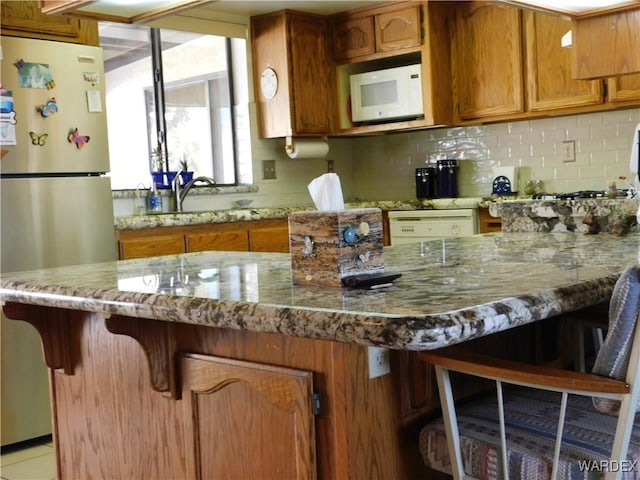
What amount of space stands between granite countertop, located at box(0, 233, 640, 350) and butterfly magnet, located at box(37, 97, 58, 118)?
166cm

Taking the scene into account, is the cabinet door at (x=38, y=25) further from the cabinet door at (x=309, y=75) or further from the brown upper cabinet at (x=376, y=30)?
the brown upper cabinet at (x=376, y=30)

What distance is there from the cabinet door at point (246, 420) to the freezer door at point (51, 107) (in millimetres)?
2133

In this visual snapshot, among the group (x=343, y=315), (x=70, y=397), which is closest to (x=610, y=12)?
(x=343, y=315)

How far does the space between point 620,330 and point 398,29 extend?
4.04 m

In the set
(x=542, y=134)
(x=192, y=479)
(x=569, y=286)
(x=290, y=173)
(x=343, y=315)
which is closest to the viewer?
(x=343, y=315)

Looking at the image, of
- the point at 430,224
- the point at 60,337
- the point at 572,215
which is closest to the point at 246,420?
the point at 60,337

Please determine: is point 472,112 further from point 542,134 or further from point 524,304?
point 524,304

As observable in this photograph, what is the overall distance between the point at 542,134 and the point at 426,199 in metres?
0.86

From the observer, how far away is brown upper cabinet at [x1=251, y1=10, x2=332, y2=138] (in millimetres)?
5016

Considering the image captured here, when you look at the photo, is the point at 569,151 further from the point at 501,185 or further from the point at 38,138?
the point at 38,138

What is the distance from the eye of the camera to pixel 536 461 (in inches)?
51.6

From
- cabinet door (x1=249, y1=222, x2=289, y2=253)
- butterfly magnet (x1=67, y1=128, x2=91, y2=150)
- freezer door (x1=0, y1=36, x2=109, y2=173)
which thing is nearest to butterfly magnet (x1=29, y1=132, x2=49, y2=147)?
freezer door (x1=0, y1=36, x2=109, y2=173)

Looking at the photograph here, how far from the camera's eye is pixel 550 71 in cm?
457

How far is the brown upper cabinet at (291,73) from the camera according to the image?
16.5 feet
